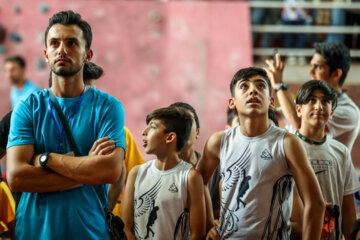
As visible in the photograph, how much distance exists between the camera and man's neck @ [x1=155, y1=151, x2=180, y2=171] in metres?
2.95

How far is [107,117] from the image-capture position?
255 cm

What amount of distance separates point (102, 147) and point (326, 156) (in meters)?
1.50

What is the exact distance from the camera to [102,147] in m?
2.46

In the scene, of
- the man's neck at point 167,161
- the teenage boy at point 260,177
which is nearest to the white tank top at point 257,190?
the teenage boy at point 260,177

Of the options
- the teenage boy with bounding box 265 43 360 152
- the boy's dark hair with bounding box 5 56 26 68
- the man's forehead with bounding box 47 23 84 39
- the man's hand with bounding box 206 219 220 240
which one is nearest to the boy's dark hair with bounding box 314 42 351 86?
the teenage boy with bounding box 265 43 360 152

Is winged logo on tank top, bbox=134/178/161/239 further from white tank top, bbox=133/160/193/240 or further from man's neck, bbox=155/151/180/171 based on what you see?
man's neck, bbox=155/151/180/171

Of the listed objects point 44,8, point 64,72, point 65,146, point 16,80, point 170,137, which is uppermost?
point 44,8

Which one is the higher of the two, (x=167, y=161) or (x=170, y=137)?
(x=170, y=137)

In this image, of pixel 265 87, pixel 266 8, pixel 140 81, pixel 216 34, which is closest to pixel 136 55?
pixel 140 81

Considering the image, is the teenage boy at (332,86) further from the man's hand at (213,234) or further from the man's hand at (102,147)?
the man's hand at (102,147)

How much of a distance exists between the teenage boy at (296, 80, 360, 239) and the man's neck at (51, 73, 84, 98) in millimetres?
1498

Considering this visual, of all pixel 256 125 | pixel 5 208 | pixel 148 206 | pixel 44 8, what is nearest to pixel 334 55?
pixel 256 125

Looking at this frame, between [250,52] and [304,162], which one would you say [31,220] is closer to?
[304,162]

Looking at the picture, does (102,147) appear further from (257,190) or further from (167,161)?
(257,190)
